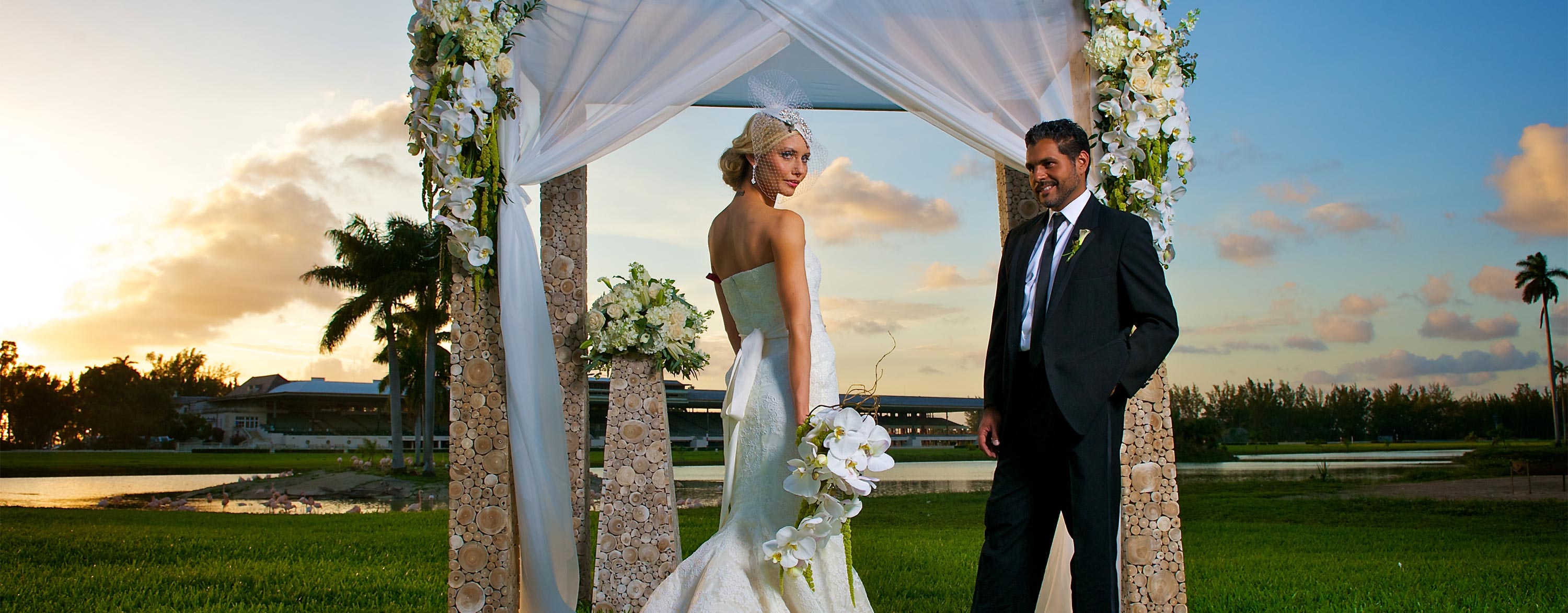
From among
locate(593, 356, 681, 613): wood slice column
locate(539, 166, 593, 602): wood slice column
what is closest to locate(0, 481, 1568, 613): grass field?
locate(539, 166, 593, 602): wood slice column

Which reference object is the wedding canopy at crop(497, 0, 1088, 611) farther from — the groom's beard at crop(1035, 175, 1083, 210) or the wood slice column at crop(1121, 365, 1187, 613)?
the groom's beard at crop(1035, 175, 1083, 210)

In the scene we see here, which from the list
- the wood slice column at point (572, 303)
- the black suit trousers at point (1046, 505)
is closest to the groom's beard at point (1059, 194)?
the black suit trousers at point (1046, 505)

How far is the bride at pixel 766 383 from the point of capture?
273 centimetres

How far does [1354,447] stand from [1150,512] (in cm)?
2505

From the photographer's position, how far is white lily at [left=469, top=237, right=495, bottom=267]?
4.16 meters

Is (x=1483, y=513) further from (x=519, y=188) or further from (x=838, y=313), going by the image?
(x=519, y=188)

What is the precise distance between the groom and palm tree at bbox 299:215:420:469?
25152 mm

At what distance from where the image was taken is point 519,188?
4.27m

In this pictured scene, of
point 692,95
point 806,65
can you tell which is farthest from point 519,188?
point 806,65

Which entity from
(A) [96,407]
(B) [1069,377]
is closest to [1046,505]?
(B) [1069,377]

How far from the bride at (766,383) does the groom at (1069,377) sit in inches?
21.4

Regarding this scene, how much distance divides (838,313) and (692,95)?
7.06 metres

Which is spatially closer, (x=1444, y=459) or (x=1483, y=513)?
(x=1483, y=513)

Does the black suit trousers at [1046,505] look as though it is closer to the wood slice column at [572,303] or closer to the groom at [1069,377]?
the groom at [1069,377]
